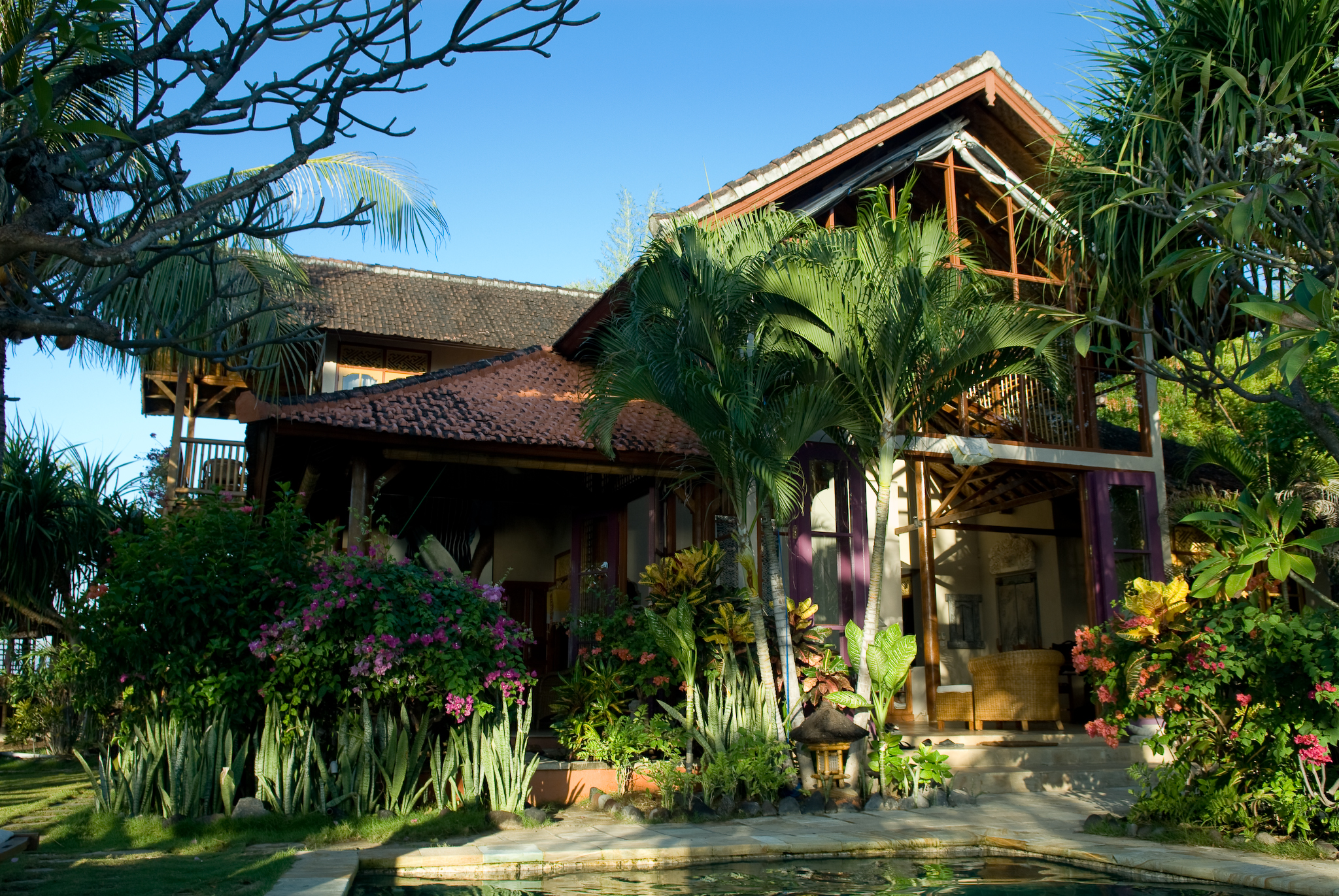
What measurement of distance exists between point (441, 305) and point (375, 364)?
6.34 ft

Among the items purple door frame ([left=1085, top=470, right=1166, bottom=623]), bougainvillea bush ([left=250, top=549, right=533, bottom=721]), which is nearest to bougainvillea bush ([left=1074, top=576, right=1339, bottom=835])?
bougainvillea bush ([left=250, top=549, right=533, bottom=721])

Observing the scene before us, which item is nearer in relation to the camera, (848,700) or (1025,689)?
(848,700)

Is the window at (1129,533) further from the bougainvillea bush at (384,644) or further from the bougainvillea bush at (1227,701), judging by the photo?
the bougainvillea bush at (384,644)

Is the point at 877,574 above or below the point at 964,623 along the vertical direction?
above

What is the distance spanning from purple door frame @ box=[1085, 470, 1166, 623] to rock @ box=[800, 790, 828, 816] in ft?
15.1

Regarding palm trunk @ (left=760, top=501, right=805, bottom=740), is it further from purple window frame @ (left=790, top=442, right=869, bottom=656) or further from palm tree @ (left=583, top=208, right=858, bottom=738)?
purple window frame @ (left=790, top=442, right=869, bottom=656)

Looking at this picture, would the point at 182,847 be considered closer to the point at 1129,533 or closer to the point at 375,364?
the point at 1129,533

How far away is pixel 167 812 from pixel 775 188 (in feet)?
24.6

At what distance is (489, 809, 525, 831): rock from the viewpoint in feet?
22.6

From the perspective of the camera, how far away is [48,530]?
11.2m

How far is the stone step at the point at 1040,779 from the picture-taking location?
8.92 meters

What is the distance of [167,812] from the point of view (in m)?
6.50

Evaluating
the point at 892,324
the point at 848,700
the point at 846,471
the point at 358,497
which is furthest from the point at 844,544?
the point at 358,497

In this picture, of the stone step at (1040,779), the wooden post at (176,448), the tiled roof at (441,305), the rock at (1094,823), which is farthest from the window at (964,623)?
the wooden post at (176,448)
